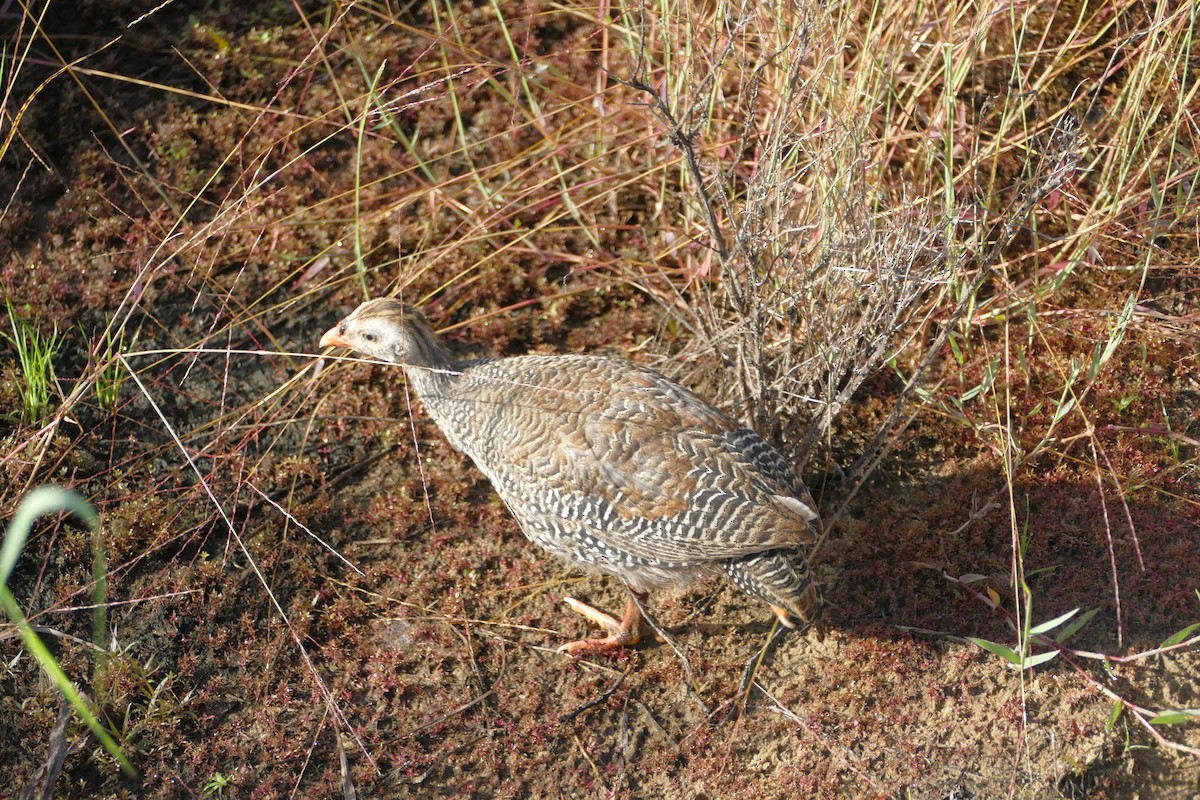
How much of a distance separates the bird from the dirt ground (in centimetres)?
40

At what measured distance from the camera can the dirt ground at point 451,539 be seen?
179 inches

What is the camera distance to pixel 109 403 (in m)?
5.44

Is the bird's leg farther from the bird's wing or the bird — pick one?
the bird's wing

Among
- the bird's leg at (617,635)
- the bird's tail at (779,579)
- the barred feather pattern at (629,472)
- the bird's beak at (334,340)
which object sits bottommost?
the bird's leg at (617,635)

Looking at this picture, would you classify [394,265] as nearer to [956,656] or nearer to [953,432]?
[953,432]

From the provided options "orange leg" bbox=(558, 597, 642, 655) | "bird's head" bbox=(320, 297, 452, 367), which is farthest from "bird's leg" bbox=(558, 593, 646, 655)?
"bird's head" bbox=(320, 297, 452, 367)

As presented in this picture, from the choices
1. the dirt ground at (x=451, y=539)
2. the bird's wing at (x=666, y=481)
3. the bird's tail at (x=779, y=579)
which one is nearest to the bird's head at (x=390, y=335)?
the dirt ground at (x=451, y=539)

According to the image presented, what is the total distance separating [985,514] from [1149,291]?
5.47 ft

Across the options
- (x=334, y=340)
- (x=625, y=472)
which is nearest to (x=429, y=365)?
(x=334, y=340)

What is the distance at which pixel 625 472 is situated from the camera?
170 inches

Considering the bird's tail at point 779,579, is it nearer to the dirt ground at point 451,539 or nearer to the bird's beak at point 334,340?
the dirt ground at point 451,539

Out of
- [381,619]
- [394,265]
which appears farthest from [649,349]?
[381,619]

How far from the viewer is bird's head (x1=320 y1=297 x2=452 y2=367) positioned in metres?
4.81

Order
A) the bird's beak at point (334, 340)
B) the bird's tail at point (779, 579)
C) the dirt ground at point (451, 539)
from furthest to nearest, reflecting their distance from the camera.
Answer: the bird's beak at point (334, 340)
the dirt ground at point (451, 539)
the bird's tail at point (779, 579)
